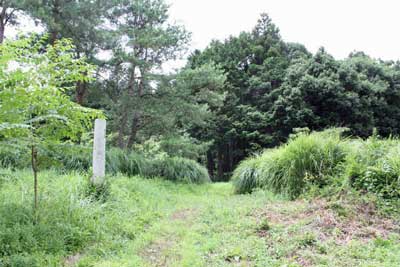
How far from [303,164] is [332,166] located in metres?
Answer: 0.47

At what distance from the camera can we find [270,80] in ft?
53.1

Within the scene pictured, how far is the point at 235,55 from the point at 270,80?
2.92m

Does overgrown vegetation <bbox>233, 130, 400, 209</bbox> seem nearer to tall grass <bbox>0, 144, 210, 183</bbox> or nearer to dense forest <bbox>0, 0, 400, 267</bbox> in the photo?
dense forest <bbox>0, 0, 400, 267</bbox>

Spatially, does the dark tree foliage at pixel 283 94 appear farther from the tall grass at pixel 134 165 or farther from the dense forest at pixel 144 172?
the tall grass at pixel 134 165

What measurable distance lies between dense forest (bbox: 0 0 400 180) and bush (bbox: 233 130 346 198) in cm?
344

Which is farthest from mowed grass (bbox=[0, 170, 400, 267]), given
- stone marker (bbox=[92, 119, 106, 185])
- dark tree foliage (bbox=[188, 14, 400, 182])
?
dark tree foliage (bbox=[188, 14, 400, 182])

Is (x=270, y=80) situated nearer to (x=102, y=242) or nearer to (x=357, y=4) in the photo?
(x=357, y=4)

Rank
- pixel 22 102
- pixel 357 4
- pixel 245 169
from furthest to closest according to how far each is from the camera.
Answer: pixel 357 4 → pixel 245 169 → pixel 22 102

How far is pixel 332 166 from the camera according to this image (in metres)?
4.69

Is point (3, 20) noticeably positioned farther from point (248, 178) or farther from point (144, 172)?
point (248, 178)

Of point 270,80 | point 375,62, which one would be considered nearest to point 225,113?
point 270,80

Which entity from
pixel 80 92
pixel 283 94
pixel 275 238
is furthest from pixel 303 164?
pixel 283 94

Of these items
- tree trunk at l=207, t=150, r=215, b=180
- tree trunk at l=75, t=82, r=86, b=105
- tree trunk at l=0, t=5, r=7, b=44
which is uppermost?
tree trunk at l=0, t=5, r=7, b=44

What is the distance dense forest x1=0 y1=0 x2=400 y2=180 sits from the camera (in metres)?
7.54
